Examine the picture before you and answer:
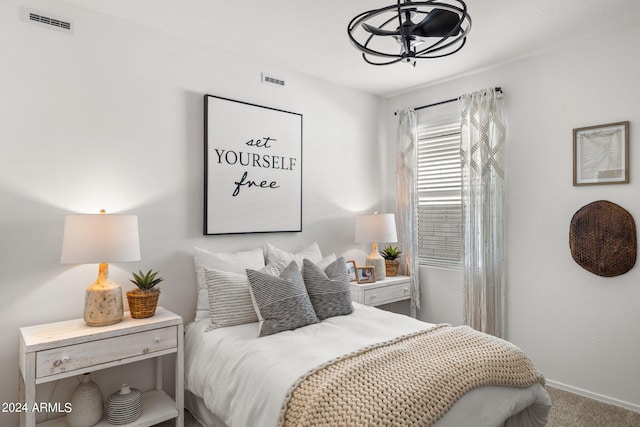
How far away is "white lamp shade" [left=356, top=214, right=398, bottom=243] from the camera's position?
3.72m

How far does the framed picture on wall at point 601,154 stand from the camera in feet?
9.18

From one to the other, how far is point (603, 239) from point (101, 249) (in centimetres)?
333

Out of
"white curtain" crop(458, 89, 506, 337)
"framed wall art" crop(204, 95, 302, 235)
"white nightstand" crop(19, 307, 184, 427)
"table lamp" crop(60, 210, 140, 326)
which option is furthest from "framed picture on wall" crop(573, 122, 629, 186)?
"table lamp" crop(60, 210, 140, 326)

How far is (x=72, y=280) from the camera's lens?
8.09 feet

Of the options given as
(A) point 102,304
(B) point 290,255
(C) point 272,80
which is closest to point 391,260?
(B) point 290,255

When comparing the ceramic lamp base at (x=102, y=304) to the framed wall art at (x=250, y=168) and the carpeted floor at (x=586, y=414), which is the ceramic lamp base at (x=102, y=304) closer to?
the framed wall art at (x=250, y=168)

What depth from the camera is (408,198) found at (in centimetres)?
409

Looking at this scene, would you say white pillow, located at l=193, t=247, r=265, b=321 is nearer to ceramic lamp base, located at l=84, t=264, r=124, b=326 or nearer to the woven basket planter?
the woven basket planter

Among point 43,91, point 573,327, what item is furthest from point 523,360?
point 43,91

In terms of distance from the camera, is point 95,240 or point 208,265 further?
point 208,265

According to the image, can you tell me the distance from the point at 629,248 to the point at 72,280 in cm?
373

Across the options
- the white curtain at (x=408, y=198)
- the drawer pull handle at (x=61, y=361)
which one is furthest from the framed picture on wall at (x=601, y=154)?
the drawer pull handle at (x=61, y=361)

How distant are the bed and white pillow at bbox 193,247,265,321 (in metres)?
0.02

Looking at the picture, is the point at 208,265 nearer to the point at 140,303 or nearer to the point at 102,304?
the point at 140,303
